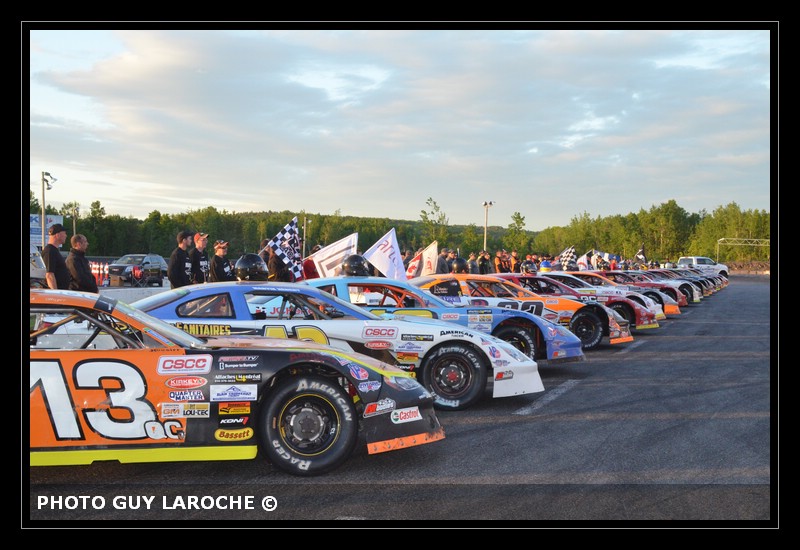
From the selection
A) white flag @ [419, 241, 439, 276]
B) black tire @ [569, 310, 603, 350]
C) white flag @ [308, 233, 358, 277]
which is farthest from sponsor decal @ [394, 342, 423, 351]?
white flag @ [419, 241, 439, 276]

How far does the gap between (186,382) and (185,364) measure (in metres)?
0.12

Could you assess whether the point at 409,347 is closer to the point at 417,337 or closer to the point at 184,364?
the point at 417,337

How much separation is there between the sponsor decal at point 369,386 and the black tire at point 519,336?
172 inches

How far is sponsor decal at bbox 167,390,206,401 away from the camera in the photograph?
447 centimetres

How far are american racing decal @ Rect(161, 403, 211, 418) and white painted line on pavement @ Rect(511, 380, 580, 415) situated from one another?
10.7 feet

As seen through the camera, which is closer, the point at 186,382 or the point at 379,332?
the point at 186,382

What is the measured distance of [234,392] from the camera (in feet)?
14.9

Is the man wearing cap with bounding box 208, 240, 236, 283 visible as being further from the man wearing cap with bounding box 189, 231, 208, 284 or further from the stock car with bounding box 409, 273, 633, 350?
the stock car with bounding box 409, 273, 633, 350

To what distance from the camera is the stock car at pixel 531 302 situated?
11.1 meters

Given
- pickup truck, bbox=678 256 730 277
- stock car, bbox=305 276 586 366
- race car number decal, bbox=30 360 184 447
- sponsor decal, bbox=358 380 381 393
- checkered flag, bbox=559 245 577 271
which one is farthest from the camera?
pickup truck, bbox=678 256 730 277

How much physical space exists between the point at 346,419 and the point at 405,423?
47 centimetres

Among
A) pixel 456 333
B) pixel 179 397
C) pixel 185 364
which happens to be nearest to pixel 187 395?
pixel 179 397
